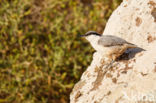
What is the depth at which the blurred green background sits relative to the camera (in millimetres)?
5410

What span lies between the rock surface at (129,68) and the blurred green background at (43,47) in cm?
172

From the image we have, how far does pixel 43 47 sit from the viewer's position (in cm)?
589

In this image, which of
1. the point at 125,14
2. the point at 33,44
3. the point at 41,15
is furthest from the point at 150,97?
the point at 41,15

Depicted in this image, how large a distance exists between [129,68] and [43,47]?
3104 millimetres

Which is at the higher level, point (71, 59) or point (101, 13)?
point (101, 13)

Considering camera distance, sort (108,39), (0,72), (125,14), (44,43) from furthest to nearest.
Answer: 1. (44,43)
2. (0,72)
3. (125,14)
4. (108,39)

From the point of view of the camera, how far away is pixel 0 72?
5.52m

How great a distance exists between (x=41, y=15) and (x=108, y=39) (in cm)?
314

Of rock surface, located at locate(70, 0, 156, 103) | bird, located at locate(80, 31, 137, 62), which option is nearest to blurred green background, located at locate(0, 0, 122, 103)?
rock surface, located at locate(70, 0, 156, 103)

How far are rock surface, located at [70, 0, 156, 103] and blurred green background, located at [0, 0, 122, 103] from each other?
1723 mm

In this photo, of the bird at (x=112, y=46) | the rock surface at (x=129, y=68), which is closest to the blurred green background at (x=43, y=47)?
the rock surface at (x=129, y=68)

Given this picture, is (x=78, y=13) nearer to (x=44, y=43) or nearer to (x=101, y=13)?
(x=101, y=13)

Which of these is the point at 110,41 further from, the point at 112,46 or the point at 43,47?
the point at 43,47

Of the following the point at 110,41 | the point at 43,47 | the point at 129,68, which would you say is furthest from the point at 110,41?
the point at 43,47
